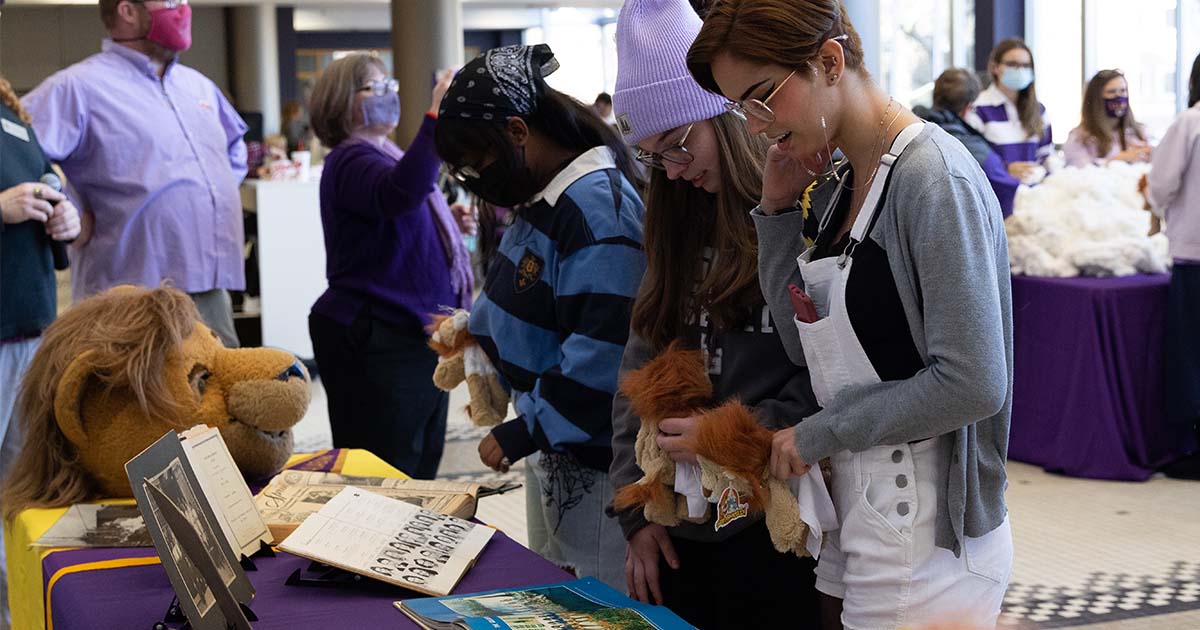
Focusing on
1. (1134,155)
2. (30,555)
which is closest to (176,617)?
(30,555)

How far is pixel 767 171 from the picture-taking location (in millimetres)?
1570

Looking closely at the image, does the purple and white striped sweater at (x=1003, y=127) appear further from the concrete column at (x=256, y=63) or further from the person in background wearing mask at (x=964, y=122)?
the concrete column at (x=256, y=63)

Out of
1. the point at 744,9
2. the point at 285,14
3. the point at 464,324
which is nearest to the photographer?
the point at 744,9

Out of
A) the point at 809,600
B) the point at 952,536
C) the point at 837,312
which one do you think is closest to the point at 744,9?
the point at 837,312

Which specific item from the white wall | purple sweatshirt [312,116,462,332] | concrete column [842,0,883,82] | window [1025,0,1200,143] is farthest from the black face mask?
the white wall

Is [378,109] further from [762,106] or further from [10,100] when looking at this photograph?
[762,106]

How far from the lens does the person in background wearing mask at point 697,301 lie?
1669 millimetres

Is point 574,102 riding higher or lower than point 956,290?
higher

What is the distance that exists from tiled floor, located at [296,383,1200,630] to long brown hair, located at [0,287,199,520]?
6.02ft

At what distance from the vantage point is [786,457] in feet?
4.75

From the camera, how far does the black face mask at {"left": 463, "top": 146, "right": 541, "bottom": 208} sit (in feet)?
6.68

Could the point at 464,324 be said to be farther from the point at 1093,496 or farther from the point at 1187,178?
the point at 1187,178

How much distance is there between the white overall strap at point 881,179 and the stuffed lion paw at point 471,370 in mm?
986

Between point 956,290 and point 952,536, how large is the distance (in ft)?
1.00
